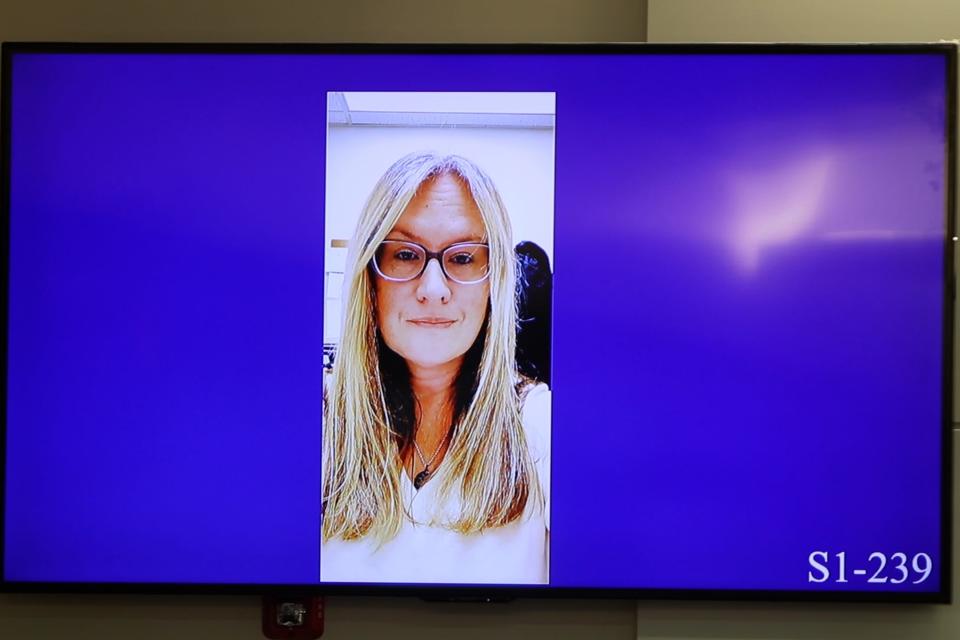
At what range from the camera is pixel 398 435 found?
1.79 metres

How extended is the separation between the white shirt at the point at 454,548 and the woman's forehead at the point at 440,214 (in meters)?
0.43

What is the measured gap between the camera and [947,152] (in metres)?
1.76

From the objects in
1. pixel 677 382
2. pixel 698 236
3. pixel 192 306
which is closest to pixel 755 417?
pixel 677 382

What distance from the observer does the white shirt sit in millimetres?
1780

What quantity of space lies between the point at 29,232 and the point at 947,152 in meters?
2.22

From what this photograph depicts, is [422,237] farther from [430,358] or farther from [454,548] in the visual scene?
[454,548]

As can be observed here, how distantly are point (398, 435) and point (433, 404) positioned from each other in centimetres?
11

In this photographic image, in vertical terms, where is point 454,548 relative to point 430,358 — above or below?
below

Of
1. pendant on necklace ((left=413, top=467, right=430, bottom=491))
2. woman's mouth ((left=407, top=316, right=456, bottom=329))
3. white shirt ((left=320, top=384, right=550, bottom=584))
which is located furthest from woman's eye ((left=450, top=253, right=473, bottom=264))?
pendant on necklace ((left=413, top=467, right=430, bottom=491))

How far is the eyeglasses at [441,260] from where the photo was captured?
1.80 m
